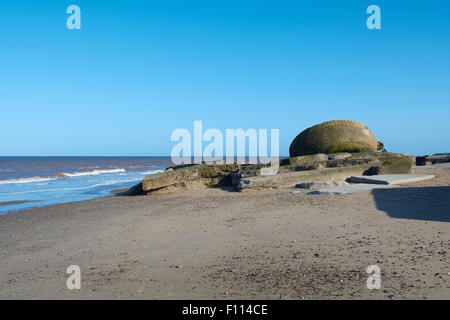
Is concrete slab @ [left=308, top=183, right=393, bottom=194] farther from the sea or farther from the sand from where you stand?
the sea

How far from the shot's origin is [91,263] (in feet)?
11.8

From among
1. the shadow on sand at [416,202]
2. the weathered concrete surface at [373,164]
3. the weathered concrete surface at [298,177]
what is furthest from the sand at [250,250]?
the weathered concrete surface at [373,164]

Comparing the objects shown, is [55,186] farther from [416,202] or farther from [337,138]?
[416,202]

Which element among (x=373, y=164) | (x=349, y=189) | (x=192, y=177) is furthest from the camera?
(x=192, y=177)

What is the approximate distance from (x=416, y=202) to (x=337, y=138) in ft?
27.4

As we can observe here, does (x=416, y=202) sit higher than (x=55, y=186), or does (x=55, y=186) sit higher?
(x=416, y=202)

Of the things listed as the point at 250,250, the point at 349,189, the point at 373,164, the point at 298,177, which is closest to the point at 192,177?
the point at 298,177

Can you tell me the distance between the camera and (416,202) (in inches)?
211

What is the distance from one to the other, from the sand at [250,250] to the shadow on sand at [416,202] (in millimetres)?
13

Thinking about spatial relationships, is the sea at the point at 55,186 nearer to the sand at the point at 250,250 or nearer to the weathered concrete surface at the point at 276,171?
the weathered concrete surface at the point at 276,171

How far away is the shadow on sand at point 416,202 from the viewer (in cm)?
461
